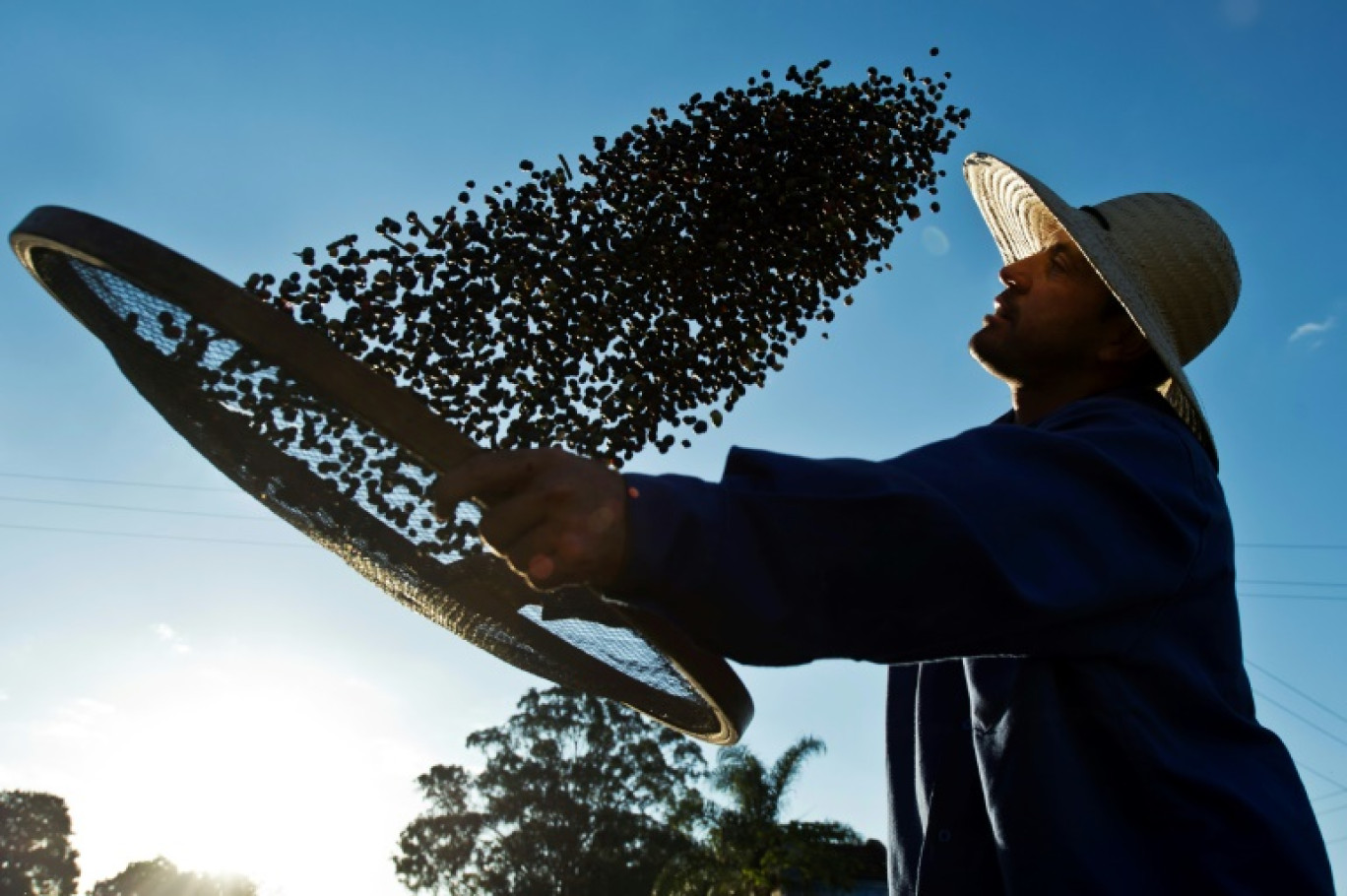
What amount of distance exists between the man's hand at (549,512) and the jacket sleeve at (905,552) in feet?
0.08

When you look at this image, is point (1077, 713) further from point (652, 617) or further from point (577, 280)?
point (577, 280)

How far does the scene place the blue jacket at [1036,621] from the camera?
4.13ft

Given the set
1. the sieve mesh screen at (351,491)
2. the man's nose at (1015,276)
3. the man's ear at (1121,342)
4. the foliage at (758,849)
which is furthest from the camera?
the foliage at (758,849)

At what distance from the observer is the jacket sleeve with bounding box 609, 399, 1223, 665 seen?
123 cm

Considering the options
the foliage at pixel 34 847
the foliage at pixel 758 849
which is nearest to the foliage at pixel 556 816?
the foliage at pixel 758 849

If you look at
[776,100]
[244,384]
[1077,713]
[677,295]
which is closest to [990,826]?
[1077,713]

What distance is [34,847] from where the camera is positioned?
2440 inches

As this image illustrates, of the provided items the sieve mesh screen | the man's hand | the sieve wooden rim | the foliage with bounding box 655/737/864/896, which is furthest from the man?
the foliage with bounding box 655/737/864/896

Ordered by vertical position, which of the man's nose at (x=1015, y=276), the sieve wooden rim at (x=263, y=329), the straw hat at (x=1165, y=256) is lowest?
the sieve wooden rim at (x=263, y=329)

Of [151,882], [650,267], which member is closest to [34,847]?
[151,882]

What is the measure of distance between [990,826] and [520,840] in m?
43.0

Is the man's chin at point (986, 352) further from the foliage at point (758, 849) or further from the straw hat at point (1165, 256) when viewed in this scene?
the foliage at point (758, 849)

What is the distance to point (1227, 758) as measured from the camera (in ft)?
5.28

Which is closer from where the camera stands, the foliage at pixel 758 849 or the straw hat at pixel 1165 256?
the straw hat at pixel 1165 256
